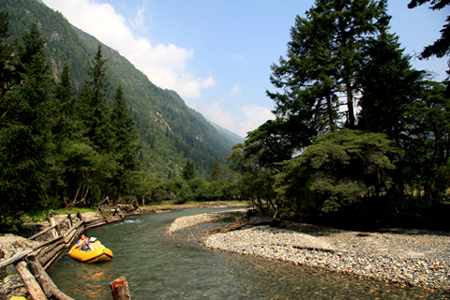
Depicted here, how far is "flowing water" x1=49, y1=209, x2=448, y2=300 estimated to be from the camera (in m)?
8.20

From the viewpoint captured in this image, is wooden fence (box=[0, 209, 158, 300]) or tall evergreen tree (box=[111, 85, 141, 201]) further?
tall evergreen tree (box=[111, 85, 141, 201])

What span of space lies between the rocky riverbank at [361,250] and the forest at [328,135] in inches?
95.9

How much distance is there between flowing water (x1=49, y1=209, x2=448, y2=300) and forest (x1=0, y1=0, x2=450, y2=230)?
225 inches

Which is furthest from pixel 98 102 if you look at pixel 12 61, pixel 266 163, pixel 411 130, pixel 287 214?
pixel 411 130

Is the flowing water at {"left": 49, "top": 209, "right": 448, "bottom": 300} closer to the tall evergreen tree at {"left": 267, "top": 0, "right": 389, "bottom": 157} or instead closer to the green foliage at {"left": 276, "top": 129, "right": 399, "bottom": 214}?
the green foliage at {"left": 276, "top": 129, "right": 399, "bottom": 214}

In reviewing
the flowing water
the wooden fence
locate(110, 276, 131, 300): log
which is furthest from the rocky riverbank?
the wooden fence

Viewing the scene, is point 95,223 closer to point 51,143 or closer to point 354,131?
point 51,143

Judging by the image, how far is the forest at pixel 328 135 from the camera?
14.3 meters

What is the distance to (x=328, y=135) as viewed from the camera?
16984 mm

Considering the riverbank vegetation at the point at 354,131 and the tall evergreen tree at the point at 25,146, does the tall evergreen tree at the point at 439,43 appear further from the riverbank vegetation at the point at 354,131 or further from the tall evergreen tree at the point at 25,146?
the tall evergreen tree at the point at 25,146

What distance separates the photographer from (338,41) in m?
21.5

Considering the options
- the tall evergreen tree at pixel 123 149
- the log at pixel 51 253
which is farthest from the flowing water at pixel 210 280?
the tall evergreen tree at pixel 123 149

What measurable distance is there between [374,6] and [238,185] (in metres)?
19.9

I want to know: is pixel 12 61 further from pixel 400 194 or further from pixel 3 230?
pixel 400 194
